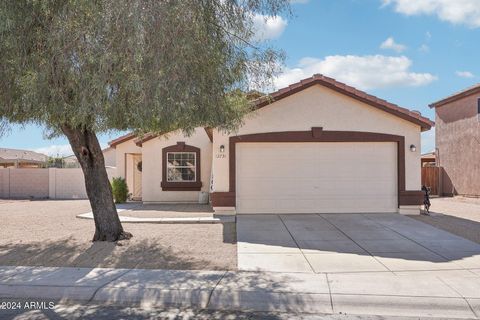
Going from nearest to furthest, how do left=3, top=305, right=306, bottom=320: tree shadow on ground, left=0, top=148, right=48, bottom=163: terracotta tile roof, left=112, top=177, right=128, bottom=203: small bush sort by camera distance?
1. left=3, top=305, right=306, bottom=320: tree shadow on ground
2. left=112, top=177, right=128, bottom=203: small bush
3. left=0, top=148, right=48, bottom=163: terracotta tile roof

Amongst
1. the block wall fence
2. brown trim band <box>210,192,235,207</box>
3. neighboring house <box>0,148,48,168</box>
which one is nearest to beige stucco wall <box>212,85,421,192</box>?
brown trim band <box>210,192,235,207</box>

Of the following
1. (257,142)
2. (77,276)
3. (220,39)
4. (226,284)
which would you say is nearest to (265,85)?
(220,39)

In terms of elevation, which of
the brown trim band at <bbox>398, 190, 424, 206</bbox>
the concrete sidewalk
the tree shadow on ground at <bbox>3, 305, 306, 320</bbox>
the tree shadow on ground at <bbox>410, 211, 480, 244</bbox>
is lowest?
the tree shadow on ground at <bbox>3, 305, 306, 320</bbox>

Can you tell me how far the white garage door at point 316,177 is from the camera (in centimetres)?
1482

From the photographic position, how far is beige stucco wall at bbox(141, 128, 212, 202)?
1989 cm

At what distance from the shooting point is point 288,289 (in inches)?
263

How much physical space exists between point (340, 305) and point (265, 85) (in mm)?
4358

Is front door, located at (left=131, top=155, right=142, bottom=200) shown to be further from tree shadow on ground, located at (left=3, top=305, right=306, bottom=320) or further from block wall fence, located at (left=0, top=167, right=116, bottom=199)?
tree shadow on ground, located at (left=3, top=305, right=306, bottom=320)

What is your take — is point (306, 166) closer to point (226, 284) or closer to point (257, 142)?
point (257, 142)

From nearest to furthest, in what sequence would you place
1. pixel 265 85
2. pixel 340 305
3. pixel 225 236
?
1. pixel 340 305
2. pixel 265 85
3. pixel 225 236

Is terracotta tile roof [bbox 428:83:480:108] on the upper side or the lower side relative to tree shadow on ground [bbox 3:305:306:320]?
upper

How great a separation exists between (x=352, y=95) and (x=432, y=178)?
14.5 meters

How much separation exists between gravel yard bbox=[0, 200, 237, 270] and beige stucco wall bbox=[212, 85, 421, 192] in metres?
3.18

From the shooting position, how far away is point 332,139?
1473 centimetres
